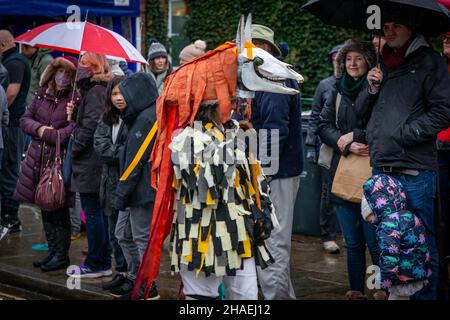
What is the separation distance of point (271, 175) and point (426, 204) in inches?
48.6

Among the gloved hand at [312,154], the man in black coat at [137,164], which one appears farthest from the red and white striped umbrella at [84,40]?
the gloved hand at [312,154]

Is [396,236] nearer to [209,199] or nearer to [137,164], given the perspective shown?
[209,199]

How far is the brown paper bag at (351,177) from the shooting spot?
6.43 metres

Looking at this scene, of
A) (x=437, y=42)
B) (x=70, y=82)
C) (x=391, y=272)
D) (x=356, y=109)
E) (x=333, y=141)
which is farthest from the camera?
(x=437, y=42)

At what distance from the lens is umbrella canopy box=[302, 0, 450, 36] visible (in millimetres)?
5676

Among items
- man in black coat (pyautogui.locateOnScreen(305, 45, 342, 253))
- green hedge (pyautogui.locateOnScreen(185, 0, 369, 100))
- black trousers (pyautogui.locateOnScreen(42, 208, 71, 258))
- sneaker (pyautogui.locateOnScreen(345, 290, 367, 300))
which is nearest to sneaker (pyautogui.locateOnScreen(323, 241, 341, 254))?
man in black coat (pyautogui.locateOnScreen(305, 45, 342, 253))

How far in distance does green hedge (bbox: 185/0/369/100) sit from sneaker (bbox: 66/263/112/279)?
6746 mm

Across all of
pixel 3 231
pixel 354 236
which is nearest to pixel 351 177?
pixel 354 236

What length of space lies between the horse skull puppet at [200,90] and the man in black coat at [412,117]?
92 cm

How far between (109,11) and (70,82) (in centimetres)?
368

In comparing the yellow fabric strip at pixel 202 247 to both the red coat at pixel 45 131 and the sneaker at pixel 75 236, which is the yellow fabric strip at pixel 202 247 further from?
the sneaker at pixel 75 236
